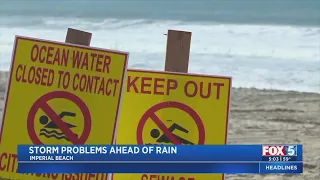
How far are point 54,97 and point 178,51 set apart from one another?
0.75 m

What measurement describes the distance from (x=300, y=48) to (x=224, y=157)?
1395 cm

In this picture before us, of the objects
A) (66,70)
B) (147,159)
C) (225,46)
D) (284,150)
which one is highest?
(225,46)

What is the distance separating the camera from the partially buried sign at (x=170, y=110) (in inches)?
148

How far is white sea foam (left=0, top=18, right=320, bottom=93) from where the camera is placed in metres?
12.6

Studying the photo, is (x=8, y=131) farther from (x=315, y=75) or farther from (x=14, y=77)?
(x=315, y=75)

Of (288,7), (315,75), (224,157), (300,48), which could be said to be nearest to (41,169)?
(224,157)

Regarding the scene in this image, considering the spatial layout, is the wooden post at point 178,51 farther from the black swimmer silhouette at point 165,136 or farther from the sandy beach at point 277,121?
the sandy beach at point 277,121

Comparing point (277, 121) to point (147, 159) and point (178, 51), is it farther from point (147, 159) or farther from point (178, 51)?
point (147, 159)

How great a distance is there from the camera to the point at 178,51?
384 centimetres

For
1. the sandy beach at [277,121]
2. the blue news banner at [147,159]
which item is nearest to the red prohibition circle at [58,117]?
the blue news banner at [147,159]

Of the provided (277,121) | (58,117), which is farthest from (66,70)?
(277,121)

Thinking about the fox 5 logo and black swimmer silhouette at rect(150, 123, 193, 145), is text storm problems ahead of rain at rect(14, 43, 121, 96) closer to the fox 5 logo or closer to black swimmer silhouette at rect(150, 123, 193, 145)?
black swimmer silhouette at rect(150, 123, 193, 145)

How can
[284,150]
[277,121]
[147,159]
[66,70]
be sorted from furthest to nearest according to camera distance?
[277,121]
[66,70]
[284,150]
[147,159]

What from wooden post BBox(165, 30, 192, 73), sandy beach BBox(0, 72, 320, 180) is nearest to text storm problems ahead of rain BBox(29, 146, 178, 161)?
wooden post BBox(165, 30, 192, 73)
